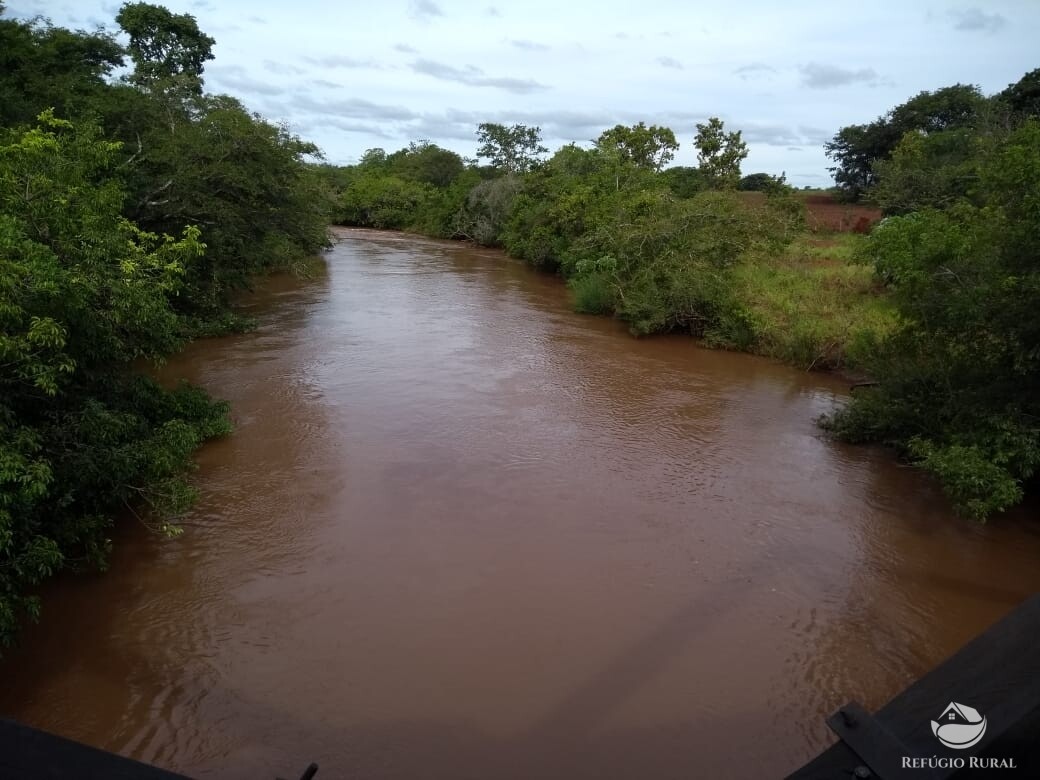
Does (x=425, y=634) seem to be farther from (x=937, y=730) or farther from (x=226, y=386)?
(x=226, y=386)

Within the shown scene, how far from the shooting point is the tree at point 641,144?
31.7 m

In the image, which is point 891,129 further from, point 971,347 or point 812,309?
point 971,347

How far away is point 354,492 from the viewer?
28.1ft

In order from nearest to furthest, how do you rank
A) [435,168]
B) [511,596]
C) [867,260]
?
[511,596], [867,260], [435,168]

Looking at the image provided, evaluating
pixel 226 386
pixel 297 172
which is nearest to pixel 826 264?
pixel 297 172

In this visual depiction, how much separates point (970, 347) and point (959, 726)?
855 cm

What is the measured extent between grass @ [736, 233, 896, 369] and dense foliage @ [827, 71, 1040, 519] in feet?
6.05

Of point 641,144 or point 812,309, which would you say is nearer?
point 812,309

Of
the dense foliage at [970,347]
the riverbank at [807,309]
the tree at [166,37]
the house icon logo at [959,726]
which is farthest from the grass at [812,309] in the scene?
the tree at [166,37]

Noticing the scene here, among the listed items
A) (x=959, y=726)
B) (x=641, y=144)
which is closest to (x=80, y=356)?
(x=959, y=726)

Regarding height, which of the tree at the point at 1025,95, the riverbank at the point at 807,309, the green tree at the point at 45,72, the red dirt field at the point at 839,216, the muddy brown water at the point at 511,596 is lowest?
the muddy brown water at the point at 511,596

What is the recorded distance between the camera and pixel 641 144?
104ft

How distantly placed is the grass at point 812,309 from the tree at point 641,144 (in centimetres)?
1545

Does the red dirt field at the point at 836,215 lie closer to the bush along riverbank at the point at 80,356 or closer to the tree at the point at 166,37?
the bush along riverbank at the point at 80,356
